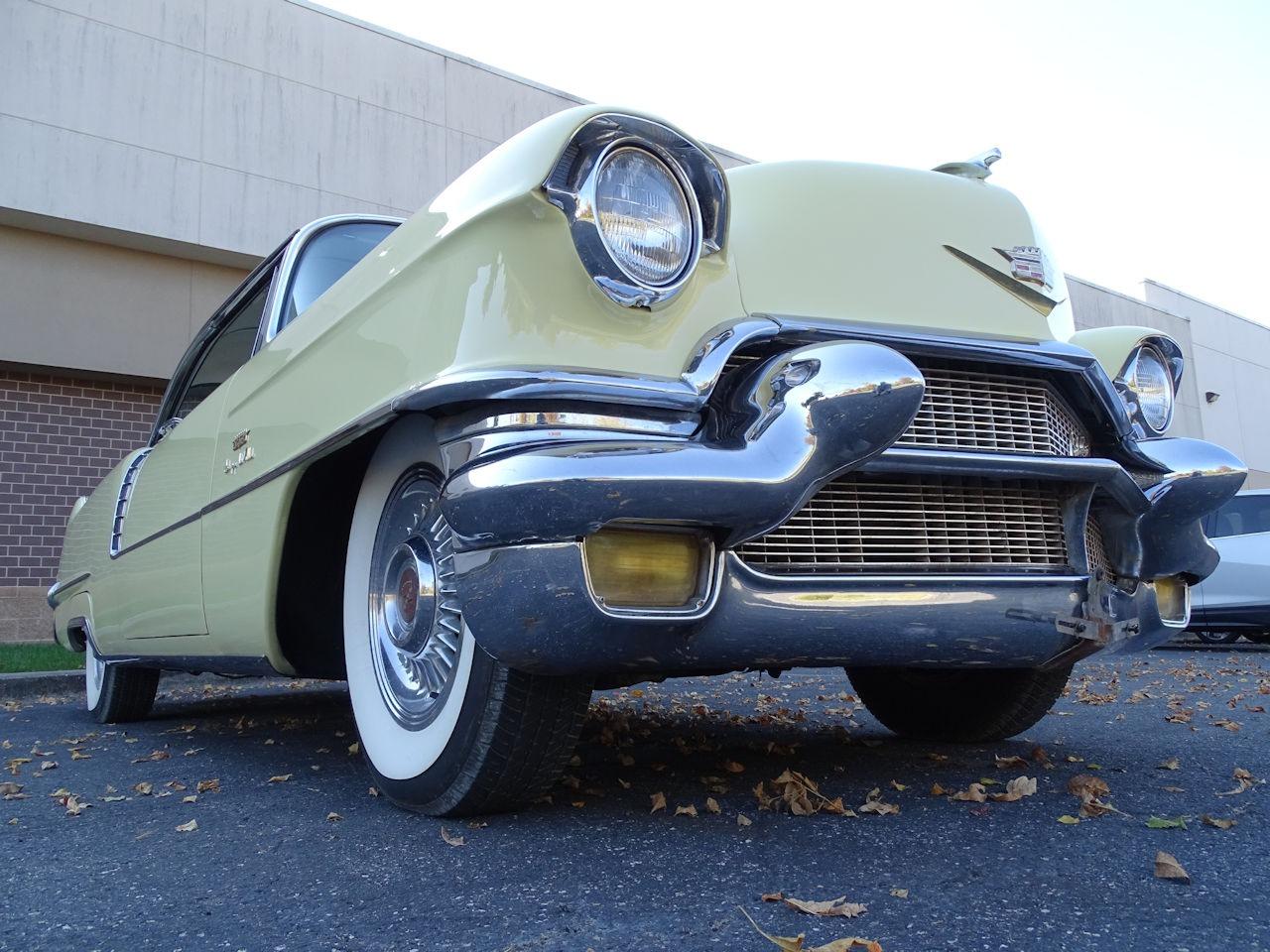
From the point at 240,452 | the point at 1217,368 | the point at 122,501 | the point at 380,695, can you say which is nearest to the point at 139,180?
the point at 122,501

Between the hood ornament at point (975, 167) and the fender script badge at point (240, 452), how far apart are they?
6.24 feet

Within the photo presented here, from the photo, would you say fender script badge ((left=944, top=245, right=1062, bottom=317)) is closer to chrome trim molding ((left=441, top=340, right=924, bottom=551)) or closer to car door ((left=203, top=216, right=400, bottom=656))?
chrome trim molding ((left=441, top=340, right=924, bottom=551))

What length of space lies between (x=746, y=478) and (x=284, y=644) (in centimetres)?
144

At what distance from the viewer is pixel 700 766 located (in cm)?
272

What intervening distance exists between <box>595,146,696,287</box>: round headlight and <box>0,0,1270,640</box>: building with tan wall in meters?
8.56

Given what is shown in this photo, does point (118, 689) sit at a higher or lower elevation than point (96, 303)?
lower

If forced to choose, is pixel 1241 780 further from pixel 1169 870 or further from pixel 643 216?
pixel 643 216

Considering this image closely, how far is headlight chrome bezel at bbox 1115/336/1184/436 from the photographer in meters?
2.47

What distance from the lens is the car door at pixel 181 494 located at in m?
3.09

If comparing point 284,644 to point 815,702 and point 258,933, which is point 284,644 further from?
point 815,702

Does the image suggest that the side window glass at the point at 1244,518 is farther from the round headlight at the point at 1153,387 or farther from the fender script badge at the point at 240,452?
the fender script badge at the point at 240,452

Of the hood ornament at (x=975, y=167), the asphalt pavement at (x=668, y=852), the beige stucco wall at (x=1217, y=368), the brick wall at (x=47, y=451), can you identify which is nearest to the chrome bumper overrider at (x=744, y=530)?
the asphalt pavement at (x=668, y=852)

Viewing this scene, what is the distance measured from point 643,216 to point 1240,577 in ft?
28.9

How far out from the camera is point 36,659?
22.2ft
